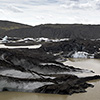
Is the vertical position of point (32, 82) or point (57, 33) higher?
point (57, 33)

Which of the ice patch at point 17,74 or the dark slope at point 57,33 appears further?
the dark slope at point 57,33

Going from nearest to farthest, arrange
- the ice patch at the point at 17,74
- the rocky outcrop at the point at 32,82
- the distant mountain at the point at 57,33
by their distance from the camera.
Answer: the rocky outcrop at the point at 32,82, the ice patch at the point at 17,74, the distant mountain at the point at 57,33

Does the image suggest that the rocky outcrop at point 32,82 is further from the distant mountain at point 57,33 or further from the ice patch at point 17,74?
the distant mountain at point 57,33

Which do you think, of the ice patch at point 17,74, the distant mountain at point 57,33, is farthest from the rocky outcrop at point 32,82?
the distant mountain at point 57,33

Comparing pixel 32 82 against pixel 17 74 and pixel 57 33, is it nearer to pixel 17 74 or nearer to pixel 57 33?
pixel 17 74

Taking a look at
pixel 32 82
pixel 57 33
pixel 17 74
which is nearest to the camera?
pixel 32 82

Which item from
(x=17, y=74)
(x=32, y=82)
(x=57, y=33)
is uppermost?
(x=57, y=33)

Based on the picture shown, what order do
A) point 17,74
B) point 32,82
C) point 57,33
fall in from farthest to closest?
1. point 57,33
2. point 17,74
3. point 32,82

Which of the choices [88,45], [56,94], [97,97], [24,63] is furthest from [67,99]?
[88,45]

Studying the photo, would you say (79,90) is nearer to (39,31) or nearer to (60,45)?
(60,45)

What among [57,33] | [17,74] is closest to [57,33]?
[57,33]

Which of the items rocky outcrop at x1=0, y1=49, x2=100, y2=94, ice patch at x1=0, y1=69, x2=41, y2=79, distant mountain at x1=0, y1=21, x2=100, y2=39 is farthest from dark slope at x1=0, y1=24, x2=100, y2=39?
ice patch at x1=0, y1=69, x2=41, y2=79
